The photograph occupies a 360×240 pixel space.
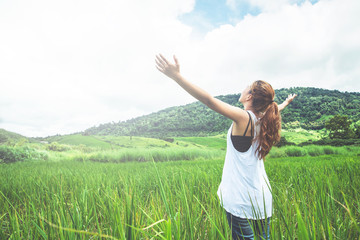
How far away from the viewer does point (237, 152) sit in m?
1.76

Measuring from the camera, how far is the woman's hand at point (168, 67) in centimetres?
148

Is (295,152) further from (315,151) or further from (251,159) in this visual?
(251,159)

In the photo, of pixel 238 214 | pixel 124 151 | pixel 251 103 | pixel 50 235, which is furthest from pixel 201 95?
pixel 124 151

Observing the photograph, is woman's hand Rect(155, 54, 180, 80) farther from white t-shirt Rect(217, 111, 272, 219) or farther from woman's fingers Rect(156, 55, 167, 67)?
white t-shirt Rect(217, 111, 272, 219)

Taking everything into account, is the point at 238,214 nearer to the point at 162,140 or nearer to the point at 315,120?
the point at 162,140

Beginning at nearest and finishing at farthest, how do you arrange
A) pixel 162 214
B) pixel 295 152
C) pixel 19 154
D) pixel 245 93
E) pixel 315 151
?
pixel 162 214
pixel 245 93
pixel 19 154
pixel 295 152
pixel 315 151

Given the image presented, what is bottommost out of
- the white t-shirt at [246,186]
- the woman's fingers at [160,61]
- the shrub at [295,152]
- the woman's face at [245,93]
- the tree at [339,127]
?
the shrub at [295,152]

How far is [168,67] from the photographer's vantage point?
1.48 m

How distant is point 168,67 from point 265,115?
1.02 metres

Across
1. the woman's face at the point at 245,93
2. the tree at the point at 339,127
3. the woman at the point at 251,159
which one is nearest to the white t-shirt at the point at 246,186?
the woman at the point at 251,159

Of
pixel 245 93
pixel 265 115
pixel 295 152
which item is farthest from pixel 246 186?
pixel 295 152

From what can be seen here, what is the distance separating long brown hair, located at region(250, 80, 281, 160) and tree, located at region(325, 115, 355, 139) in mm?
25833

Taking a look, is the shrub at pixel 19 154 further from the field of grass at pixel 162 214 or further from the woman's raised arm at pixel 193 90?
the woman's raised arm at pixel 193 90

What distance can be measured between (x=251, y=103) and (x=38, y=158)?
15.4 m
